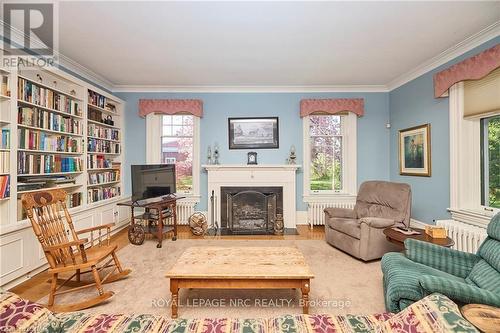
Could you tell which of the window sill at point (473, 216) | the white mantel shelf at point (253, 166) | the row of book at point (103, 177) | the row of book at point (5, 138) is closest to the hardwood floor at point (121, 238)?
the row of book at point (103, 177)

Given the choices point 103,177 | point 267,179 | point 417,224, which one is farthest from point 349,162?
point 103,177

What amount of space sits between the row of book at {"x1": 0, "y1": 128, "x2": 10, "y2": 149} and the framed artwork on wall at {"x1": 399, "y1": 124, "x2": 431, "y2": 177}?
517cm

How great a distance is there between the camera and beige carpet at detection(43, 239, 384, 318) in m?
2.08

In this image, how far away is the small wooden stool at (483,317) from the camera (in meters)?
1.13

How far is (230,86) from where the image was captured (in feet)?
15.2

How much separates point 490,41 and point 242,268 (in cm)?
361

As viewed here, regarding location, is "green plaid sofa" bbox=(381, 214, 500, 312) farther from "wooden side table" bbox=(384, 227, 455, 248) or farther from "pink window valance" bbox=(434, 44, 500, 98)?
"pink window valance" bbox=(434, 44, 500, 98)

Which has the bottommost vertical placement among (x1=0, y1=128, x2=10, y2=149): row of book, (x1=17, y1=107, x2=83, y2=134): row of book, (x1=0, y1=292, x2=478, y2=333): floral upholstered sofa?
(x1=0, y1=292, x2=478, y2=333): floral upholstered sofa

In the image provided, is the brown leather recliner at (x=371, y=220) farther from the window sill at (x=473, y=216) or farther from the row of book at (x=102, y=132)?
the row of book at (x=102, y=132)

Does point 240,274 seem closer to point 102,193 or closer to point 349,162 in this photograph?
point 102,193

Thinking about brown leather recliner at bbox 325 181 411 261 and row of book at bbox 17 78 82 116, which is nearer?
row of book at bbox 17 78 82 116

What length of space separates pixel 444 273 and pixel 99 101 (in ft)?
16.2

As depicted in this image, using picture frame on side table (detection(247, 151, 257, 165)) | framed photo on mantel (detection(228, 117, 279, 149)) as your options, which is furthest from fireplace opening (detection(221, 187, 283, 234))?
framed photo on mantel (detection(228, 117, 279, 149))

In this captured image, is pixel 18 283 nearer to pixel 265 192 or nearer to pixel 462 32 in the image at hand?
pixel 265 192
